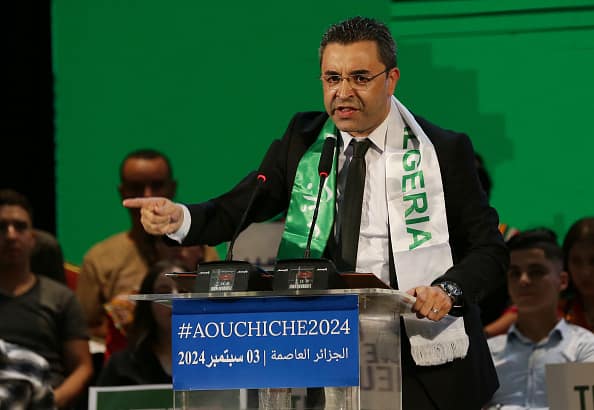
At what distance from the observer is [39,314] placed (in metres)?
4.74

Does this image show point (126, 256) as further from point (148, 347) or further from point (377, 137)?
point (377, 137)

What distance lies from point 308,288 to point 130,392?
1.43m

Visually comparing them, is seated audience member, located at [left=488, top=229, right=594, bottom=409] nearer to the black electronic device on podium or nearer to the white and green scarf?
the white and green scarf

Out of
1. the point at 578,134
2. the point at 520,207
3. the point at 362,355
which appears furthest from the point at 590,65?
the point at 362,355

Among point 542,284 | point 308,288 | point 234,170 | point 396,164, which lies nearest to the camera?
point 308,288

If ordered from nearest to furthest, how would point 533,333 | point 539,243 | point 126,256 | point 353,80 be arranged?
point 353,80 → point 533,333 → point 539,243 → point 126,256

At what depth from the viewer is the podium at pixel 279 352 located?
7.87 feet

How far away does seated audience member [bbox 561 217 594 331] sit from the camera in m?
4.63

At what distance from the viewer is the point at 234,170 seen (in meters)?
5.79

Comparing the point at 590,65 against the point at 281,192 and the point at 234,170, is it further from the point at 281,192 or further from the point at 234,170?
the point at 281,192

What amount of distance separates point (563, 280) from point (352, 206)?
211 cm

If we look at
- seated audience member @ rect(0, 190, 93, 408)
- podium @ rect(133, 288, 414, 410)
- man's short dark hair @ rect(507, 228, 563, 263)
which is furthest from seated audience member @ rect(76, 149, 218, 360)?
podium @ rect(133, 288, 414, 410)

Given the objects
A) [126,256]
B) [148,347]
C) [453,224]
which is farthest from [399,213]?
[126,256]

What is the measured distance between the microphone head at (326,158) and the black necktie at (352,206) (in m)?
0.11
